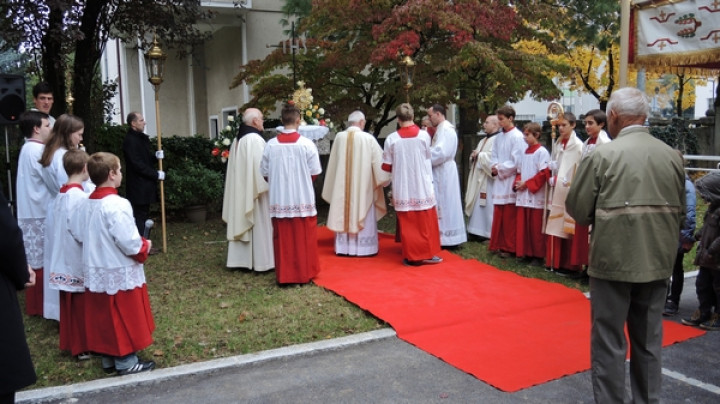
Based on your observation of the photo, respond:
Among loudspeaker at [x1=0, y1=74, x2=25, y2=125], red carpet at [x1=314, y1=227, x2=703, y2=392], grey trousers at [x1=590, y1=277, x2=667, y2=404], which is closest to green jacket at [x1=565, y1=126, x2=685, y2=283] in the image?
grey trousers at [x1=590, y1=277, x2=667, y2=404]

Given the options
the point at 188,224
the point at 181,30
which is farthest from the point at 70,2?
the point at 188,224

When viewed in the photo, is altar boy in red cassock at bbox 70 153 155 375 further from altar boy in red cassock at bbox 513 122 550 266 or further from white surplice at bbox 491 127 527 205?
white surplice at bbox 491 127 527 205

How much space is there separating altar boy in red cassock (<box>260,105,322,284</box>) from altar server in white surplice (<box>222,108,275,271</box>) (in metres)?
0.58

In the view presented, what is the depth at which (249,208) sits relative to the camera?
7352 millimetres

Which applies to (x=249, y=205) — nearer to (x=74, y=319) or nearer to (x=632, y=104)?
(x=74, y=319)

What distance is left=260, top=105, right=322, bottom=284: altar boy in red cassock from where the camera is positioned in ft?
22.1

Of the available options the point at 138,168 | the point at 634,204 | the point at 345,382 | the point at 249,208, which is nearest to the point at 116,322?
the point at 345,382

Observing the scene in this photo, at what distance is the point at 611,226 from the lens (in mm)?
3453

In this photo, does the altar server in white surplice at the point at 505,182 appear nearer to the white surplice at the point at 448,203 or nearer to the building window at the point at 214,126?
the white surplice at the point at 448,203

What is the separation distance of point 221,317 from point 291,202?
1550 millimetres

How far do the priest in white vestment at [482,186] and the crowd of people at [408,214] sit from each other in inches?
0.9

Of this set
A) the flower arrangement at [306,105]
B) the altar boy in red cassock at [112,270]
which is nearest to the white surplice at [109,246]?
the altar boy in red cassock at [112,270]

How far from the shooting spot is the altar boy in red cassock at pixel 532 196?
7.62 m

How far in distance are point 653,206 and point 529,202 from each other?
4.42m
